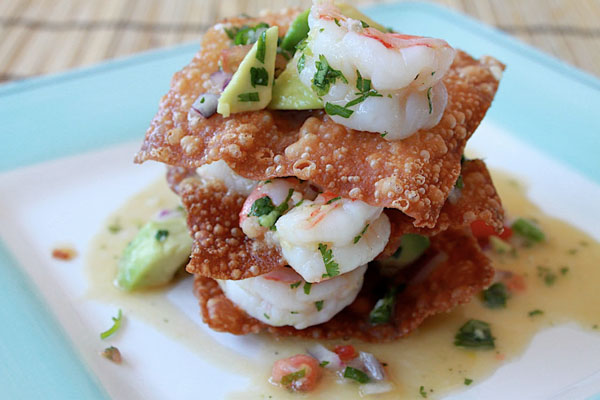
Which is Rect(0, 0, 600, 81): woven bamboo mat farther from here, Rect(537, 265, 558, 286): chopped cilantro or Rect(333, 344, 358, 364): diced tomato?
Rect(333, 344, 358, 364): diced tomato

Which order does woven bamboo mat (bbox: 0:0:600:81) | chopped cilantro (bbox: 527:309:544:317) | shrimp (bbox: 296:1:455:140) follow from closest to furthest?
shrimp (bbox: 296:1:455:140)
chopped cilantro (bbox: 527:309:544:317)
woven bamboo mat (bbox: 0:0:600:81)

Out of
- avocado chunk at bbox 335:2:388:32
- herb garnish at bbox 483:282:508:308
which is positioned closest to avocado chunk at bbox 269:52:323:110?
avocado chunk at bbox 335:2:388:32

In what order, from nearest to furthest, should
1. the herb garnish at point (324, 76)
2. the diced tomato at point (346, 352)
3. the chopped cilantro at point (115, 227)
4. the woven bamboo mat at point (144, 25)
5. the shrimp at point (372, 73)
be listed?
the shrimp at point (372, 73) < the herb garnish at point (324, 76) < the diced tomato at point (346, 352) < the chopped cilantro at point (115, 227) < the woven bamboo mat at point (144, 25)

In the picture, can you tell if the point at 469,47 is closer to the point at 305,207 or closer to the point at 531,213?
the point at 531,213

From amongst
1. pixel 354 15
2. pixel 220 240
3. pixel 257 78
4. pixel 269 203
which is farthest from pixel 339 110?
pixel 220 240

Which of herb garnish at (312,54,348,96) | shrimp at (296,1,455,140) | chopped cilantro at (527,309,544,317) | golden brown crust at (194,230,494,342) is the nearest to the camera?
shrimp at (296,1,455,140)

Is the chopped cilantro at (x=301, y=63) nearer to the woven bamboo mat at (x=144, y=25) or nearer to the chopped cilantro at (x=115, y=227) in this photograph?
the chopped cilantro at (x=115, y=227)

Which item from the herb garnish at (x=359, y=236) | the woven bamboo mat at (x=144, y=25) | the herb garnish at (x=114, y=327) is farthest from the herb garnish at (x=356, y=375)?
the woven bamboo mat at (x=144, y=25)
